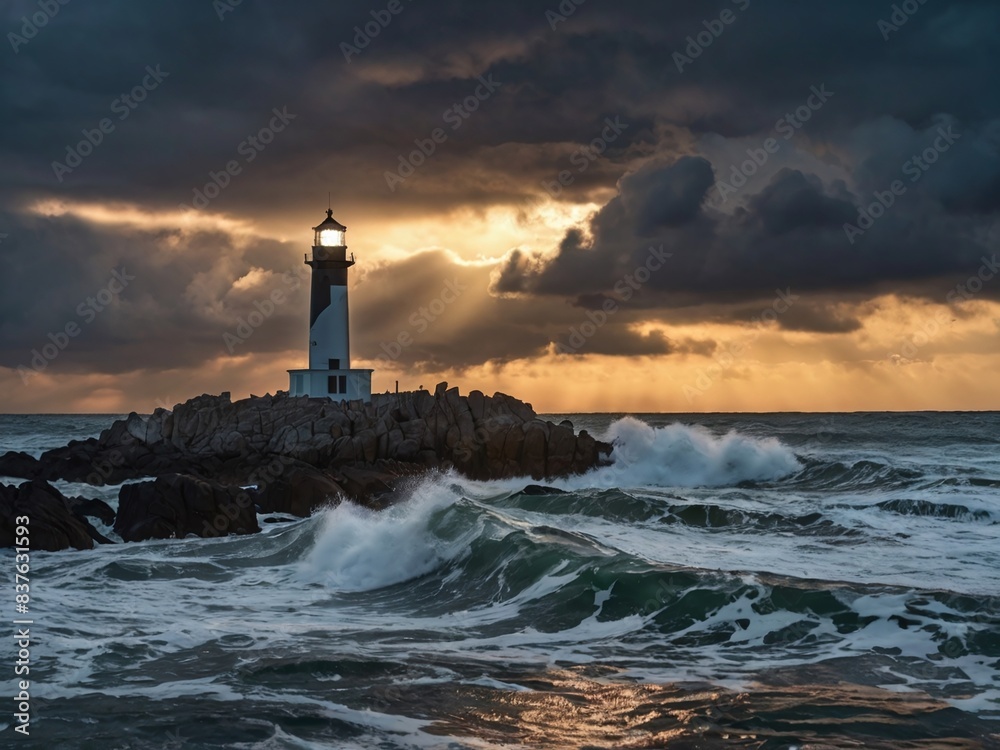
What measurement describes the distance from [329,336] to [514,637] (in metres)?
28.7

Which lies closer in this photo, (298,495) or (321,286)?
(298,495)

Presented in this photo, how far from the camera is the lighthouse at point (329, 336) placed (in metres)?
38.2

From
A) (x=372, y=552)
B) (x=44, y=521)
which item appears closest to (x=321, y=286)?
(x=44, y=521)

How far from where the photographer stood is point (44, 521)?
58.2 ft

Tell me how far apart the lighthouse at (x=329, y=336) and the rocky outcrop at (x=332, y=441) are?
2.15 meters

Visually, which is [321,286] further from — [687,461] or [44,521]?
[44,521]

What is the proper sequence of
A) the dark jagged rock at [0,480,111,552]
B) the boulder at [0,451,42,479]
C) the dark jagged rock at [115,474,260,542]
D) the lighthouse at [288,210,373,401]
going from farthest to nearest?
the lighthouse at [288,210,373,401] < the boulder at [0,451,42,479] < the dark jagged rock at [115,474,260,542] < the dark jagged rock at [0,480,111,552]

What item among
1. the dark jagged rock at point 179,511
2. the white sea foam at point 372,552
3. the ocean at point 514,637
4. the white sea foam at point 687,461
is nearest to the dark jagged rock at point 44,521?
A: the ocean at point 514,637

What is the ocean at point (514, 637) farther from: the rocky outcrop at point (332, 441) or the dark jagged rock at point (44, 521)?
the rocky outcrop at point (332, 441)

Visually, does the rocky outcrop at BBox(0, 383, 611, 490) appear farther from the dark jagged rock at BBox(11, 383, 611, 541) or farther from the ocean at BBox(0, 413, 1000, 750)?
the ocean at BBox(0, 413, 1000, 750)

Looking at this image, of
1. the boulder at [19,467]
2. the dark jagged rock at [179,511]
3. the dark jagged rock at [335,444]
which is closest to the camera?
the dark jagged rock at [179,511]

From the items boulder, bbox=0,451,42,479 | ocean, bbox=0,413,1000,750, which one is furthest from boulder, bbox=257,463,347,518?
boulder, bbox=0,451,42,479

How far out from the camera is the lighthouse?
38.2m

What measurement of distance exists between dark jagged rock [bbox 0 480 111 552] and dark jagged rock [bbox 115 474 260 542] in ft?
2.59
